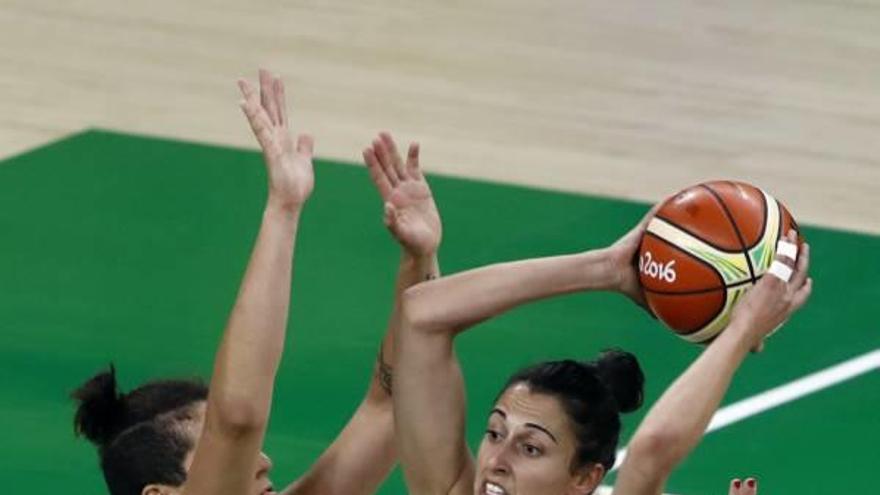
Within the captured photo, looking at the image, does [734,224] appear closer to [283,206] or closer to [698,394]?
[698,394]

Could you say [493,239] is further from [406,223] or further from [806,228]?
[406,223]

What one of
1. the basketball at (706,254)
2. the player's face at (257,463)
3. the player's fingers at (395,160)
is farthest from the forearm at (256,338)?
the basketball at (706,254)

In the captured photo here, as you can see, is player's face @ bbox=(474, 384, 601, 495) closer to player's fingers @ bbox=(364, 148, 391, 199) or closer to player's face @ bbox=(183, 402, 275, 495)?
player's face @ bbox=(183, 402, 275, 495)

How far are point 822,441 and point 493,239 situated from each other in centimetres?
190

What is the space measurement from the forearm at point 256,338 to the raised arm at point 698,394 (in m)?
0.81

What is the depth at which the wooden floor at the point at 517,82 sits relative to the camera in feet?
33.1

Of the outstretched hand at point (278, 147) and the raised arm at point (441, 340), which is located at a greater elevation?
the outstretched hand at point (278, 147)

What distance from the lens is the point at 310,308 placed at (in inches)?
337

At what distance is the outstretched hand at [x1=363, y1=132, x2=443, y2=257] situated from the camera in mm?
5430

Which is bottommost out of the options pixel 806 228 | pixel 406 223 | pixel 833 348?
pixel 406 223

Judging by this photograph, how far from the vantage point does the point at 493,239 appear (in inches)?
360

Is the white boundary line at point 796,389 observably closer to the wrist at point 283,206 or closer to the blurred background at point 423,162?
the blurred background at point 423,162

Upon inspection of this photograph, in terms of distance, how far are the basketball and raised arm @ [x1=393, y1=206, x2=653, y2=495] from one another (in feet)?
0.43

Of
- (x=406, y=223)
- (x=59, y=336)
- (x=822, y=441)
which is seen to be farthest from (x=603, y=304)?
(x=406, y=223)
